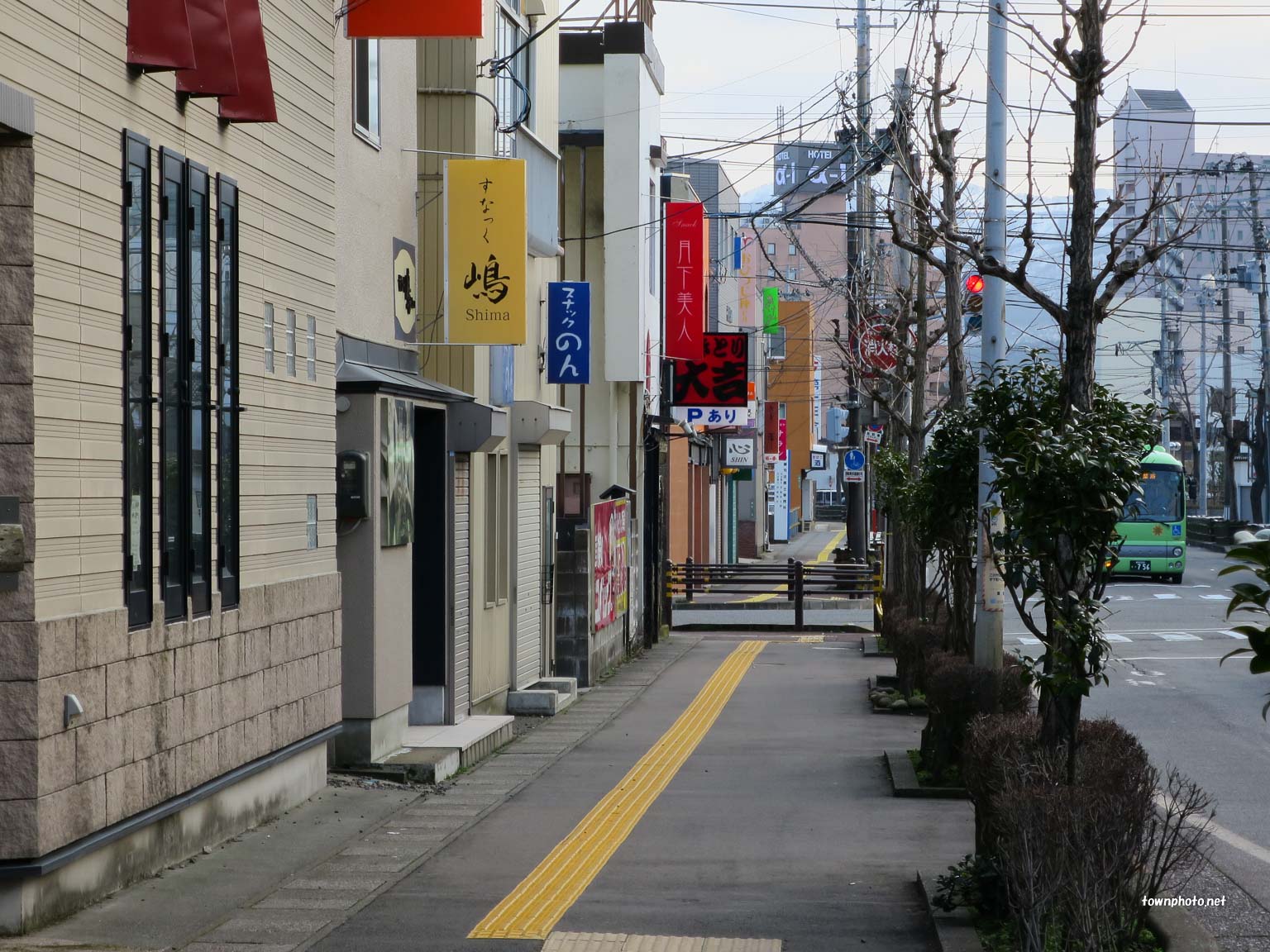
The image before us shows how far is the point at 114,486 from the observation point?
7930 mm

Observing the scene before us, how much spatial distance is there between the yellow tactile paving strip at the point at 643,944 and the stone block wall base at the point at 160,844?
2414mm

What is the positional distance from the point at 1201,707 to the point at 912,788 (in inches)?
293

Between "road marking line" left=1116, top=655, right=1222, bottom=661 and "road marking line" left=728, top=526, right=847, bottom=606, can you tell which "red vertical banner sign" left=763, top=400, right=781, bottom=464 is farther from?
"road marking line" left=1116, top=655, right=1222, bottom=661

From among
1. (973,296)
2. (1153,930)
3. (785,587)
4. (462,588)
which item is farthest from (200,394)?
(785,587)

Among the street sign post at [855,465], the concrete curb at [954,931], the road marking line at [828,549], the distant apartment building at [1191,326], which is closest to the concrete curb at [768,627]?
the street sign post at [855,465]

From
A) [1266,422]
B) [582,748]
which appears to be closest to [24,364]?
[582,748]

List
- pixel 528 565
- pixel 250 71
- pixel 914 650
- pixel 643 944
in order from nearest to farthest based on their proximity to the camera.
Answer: pixel 643 944
pixel 250 71
pixel 914 650
pixel 528 565

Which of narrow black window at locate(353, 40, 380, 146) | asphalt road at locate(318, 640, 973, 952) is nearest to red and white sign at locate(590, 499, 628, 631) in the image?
asphalt road at locate(318, 640, 973, 952)

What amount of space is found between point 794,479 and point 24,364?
7473 centimetres

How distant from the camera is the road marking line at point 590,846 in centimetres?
784

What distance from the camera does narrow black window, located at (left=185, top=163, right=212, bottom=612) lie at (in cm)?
902

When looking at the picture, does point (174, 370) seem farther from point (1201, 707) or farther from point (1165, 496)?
point (1165, 496)

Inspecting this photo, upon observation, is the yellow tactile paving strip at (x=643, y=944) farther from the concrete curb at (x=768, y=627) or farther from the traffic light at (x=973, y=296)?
the concrete curb at (x=768, y=627)

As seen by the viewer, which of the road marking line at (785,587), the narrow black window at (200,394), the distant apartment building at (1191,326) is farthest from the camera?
the distant apartment building at (1191,326)
